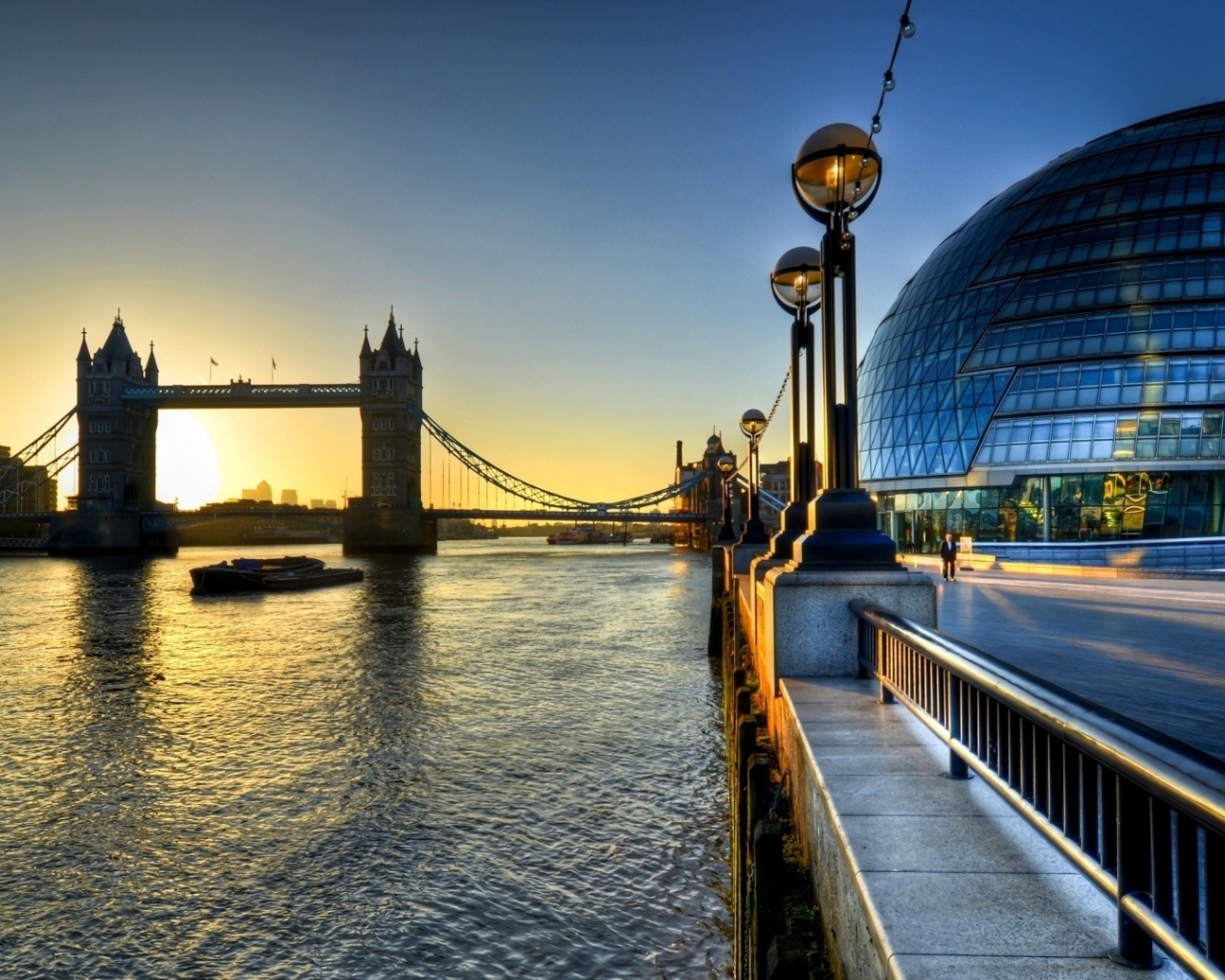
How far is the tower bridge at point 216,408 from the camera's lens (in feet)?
315

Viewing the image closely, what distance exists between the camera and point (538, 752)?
37.5 ft

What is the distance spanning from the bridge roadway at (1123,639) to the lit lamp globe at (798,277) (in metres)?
4.24

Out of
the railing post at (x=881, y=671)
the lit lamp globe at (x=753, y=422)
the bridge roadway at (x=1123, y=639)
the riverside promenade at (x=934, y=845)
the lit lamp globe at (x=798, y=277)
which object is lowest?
the bridge roadway at (x=1123, y=639)

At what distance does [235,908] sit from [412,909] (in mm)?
1471

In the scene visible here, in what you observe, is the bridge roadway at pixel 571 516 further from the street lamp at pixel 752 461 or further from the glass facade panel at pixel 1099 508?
the street lamp at pixel 752 461

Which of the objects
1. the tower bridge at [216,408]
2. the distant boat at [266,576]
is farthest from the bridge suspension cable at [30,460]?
the distant boat at [266,576]

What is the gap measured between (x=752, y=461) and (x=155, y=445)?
Answer: 111871 mm

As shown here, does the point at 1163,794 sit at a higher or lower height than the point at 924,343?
lower

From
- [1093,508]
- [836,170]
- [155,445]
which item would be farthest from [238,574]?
[155,445]

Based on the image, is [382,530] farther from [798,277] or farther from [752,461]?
[798,277]

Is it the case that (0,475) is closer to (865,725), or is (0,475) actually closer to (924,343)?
(924,343)

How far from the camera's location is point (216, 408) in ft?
356

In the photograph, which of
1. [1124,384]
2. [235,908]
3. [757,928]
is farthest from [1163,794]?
[1124,384]

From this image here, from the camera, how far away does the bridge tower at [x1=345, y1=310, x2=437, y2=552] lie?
96.2m
